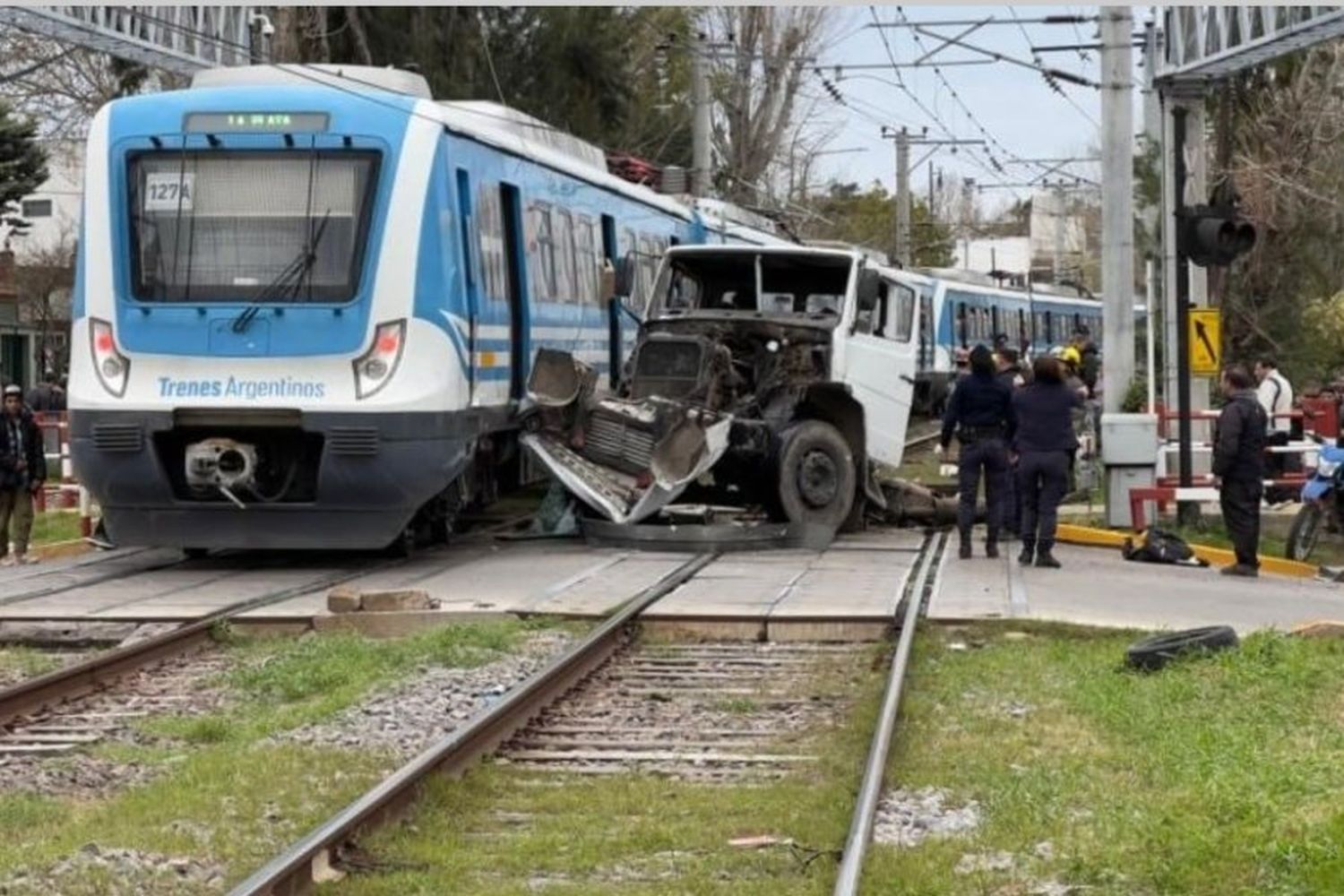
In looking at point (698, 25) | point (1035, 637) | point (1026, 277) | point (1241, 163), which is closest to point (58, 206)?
point (698, 25)

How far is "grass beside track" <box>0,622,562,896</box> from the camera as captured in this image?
6.98m

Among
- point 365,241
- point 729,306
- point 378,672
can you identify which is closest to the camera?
point 378,672

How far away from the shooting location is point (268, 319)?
14.9m

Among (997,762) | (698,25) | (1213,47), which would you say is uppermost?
(698,25)

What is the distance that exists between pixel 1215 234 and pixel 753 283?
4.36 m

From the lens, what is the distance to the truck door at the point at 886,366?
18312 millimetres

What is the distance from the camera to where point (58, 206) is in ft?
186

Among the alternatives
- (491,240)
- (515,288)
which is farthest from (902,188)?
(491,240)

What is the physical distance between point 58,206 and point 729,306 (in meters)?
41.7

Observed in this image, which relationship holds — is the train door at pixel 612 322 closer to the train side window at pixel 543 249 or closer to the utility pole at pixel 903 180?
the train side window at pixel 543 249

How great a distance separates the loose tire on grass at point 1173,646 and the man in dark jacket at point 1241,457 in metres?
4.35

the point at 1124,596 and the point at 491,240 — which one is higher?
the point at 491,240

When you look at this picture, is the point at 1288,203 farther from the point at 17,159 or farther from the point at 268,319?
the point at 268,319

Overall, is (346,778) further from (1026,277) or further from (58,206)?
(58,206)
